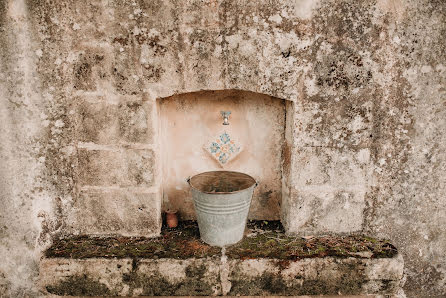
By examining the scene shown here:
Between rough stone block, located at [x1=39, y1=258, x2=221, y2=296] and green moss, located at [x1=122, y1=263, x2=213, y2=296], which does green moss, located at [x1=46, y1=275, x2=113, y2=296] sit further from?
green moss, located at [x1=122, y1=263, x2=213, y2=296]

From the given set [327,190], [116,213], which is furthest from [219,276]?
[327,190]

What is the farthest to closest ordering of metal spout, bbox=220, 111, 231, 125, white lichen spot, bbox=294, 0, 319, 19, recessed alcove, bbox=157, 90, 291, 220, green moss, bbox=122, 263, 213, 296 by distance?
recessed alcove, bbox=157, 90, 291, 220, metal spout, bbox=220, 111, 231, 125, green moss, bbox=122, 263, 213, 296, white lichen spot, bbox=294, 0, 319, 19

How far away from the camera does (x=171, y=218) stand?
8.45 feet

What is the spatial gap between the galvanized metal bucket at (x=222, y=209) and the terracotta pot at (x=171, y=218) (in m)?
0.31

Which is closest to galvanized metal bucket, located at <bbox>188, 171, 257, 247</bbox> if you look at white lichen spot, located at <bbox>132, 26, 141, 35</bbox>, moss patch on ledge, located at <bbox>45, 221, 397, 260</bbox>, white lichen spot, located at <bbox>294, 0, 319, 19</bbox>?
moss patch on ledge, located at <bbox>45, 221, 397, 260</bbox>

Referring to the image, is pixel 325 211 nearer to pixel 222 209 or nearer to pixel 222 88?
pixel 222 209

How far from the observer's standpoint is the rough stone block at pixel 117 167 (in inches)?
90.2

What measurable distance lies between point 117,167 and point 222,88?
97 centimetres

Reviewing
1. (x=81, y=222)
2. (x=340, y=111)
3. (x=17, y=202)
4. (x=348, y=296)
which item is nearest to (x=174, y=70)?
(x=340, y=111)

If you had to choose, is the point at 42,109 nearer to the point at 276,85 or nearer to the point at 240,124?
the point at 240,124

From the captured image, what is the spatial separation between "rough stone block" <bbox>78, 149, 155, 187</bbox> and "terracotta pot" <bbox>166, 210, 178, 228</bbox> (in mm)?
370

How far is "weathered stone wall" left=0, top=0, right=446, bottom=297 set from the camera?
2.10 meters

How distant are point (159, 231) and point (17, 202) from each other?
3.52 feet

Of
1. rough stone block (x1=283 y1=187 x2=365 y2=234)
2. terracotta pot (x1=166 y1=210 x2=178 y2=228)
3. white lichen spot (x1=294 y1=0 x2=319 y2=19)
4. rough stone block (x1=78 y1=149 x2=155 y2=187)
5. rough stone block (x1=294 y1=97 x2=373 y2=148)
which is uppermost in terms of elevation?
white lichen spot (x1=294 y1=0 x2=319 y2=19)
